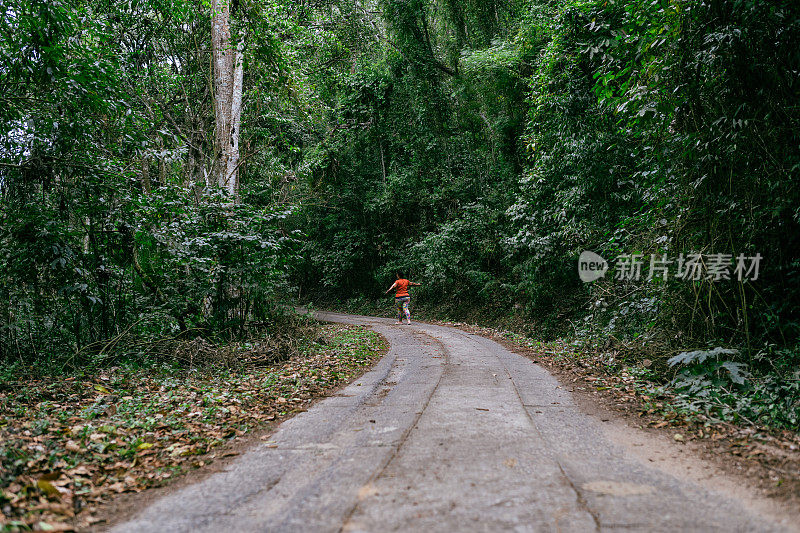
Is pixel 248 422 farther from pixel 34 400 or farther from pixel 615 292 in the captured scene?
pixel 615 292

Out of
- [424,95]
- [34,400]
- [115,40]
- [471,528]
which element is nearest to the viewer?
[471,528]

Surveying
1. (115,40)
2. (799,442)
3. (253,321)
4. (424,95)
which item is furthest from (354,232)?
(799,442)

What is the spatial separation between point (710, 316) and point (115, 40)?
60.3ft

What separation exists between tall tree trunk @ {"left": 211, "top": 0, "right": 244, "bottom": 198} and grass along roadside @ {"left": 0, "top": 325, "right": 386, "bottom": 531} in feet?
18.7

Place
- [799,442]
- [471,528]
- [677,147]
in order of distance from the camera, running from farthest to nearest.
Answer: [677,147] → [799,442] → [471,528]

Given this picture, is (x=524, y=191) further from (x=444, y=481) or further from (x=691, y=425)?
(x=444, y=481)

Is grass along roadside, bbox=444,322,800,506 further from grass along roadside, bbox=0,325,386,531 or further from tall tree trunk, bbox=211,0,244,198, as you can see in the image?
tall tree trunk, bbox=211,0,244,198

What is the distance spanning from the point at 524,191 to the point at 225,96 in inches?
361

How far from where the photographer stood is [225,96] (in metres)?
11.8

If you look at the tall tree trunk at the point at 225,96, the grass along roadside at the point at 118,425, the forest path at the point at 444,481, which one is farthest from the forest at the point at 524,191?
the forest path at the point at 444,481

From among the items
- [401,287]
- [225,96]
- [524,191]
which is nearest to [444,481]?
[225,96]

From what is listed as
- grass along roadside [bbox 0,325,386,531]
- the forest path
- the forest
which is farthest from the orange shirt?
the forest path

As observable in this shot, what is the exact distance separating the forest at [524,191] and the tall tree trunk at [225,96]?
58 mm

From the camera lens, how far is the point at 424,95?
22094 mm
